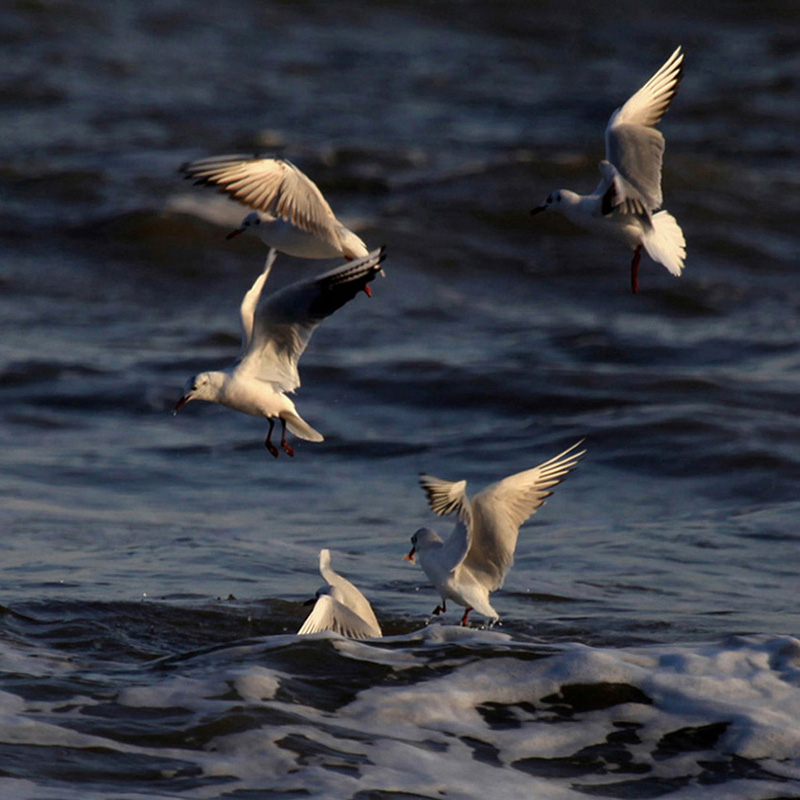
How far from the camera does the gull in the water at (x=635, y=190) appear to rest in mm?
6062

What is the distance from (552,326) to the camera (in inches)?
465

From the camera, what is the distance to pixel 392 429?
9.49 m

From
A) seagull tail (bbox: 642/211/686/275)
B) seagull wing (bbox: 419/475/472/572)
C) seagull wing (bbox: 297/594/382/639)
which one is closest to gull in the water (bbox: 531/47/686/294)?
seagull tail (bbox: 642/211/686/275)

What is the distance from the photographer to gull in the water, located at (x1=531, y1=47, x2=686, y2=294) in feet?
19.9

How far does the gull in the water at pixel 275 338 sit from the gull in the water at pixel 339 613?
67cm

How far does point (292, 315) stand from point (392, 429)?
150 inches

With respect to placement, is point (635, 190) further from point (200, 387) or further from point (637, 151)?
point (200, 387)

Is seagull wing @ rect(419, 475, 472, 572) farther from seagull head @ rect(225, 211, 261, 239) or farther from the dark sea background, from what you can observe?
seagull head @ rect(225, 211, 261, 239)

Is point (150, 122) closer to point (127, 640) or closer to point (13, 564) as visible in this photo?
point (13, 564)

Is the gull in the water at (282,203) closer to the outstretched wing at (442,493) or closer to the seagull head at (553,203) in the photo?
the seagull head at (553,203)

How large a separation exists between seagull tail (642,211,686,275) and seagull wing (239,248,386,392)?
3.99 feet

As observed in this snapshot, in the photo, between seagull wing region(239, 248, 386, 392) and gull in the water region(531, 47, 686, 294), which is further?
gull in the water region(531, 47, 686, 294)

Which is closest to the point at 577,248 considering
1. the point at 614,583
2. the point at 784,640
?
the point at 614,583

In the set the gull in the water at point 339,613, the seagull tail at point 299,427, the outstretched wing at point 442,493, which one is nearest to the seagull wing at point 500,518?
the outstretched wing at point 442,493
